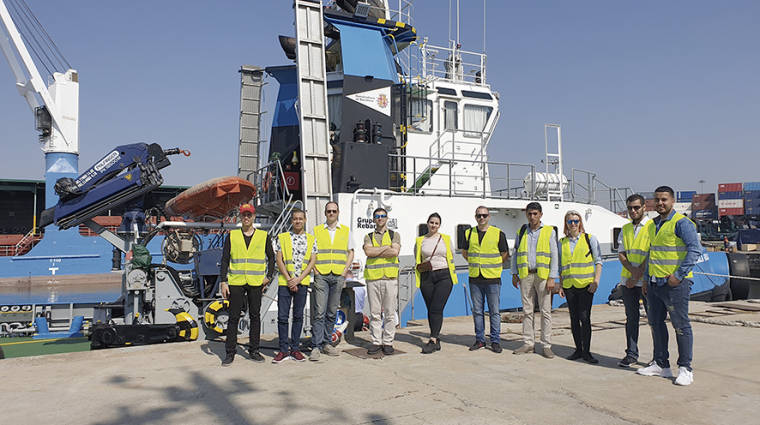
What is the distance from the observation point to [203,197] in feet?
30.7

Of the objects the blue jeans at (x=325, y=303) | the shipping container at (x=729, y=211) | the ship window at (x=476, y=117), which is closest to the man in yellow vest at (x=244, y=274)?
the blue jeans at (x=325, y=303)

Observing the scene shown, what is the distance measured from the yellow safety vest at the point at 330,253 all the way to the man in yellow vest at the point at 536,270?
83.4 inches

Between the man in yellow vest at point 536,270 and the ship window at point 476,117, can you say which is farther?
the ship window at point 476,117

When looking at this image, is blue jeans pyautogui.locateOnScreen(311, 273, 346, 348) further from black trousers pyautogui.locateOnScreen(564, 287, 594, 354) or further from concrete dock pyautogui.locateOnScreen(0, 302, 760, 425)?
black trousers pyautogui.locateOnScreen(564, 287, 594, 354)

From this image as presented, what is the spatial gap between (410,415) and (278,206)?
7.67 m

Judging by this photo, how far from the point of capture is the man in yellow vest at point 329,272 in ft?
19.9

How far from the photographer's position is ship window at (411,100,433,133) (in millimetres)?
13086

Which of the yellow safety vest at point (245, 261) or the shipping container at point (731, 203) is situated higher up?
the shipping container at point (731, 203)

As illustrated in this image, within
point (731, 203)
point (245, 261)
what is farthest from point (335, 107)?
point (731, 203)

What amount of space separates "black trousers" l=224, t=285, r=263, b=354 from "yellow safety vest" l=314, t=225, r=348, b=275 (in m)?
0.75

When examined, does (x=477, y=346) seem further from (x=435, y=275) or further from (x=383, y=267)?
(x=383, y=267)

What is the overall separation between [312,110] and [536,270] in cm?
535

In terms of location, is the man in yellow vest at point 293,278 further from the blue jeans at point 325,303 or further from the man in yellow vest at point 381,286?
the man in yellow vest at point 381,286

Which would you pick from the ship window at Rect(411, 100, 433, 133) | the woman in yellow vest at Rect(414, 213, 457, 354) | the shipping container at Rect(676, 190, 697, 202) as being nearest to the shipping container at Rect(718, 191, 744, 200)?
the shipping container at Rect(676, 190, 697, 202)
